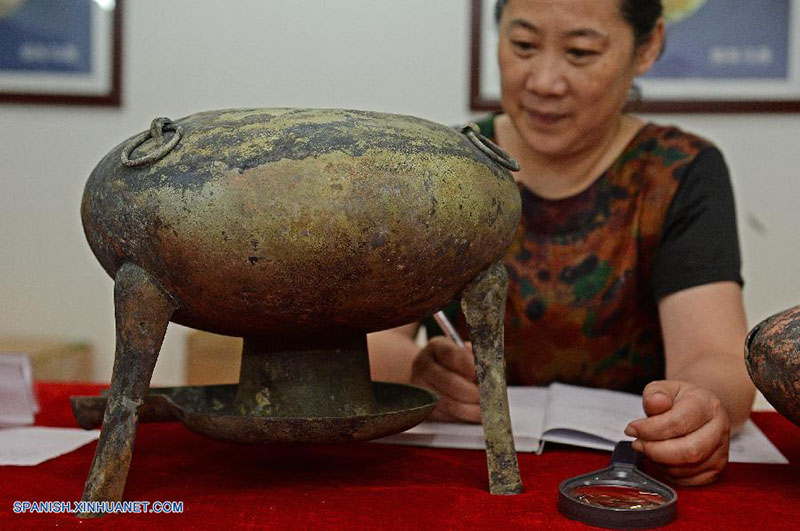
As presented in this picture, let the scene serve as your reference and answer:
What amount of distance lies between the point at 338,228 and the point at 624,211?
813 millimetres

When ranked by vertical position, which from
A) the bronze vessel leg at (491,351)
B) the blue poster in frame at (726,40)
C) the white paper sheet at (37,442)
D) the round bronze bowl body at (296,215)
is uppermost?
the blue poster in frame at (726,40)

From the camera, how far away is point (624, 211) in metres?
1.41

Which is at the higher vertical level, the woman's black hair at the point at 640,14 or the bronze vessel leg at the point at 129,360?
the woman's black hair at the point at 640,14

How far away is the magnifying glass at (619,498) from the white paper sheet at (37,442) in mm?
546

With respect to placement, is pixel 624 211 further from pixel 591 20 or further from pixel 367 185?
pixel 367 185

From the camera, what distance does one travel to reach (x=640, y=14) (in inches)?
52.1

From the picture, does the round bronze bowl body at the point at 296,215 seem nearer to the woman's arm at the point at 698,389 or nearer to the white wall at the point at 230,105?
the woman's arm at the point at 698,389

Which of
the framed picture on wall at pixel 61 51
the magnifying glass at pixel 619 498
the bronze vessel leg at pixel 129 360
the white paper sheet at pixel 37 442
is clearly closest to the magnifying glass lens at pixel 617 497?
the magnifying glass at pixel 619 498

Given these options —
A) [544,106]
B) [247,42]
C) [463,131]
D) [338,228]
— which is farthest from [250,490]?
[247,42]

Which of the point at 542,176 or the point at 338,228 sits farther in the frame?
the point at 542,176

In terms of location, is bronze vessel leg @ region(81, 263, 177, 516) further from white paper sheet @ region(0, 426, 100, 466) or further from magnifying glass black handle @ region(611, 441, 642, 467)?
magnifying glass black handle @ region(611, 441, 642, 467)

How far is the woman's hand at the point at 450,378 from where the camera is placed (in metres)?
1.07

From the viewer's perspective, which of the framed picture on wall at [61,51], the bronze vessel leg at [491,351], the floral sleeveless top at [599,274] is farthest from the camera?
the framed picture on wall at [61,51]

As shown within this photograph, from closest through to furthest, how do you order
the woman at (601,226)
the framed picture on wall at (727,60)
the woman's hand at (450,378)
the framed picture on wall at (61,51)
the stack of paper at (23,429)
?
1. the stack of paper at (23,429)
2. the woman's hand at (450,378)
3. the woman at (601,226)
4. the framed picture on wall at (727,60)
5. the framed picture on wall at (61,51)
